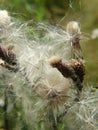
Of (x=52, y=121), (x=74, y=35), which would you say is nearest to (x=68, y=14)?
(x=74, y=35)

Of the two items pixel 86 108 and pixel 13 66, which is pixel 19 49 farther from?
pixel 86 108

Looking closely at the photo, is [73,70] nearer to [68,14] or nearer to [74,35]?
[74,35]

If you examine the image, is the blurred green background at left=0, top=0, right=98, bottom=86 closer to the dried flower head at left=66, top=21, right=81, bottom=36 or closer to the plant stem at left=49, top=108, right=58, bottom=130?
the dried flower head at left=66, top=21, right=81, bottom=36

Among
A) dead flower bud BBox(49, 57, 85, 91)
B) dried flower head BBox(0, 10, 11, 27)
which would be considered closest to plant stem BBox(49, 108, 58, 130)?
dead flower bud BBox(49, 57, 85, 91)

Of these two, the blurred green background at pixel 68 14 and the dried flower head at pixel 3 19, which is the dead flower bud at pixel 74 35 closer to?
the blurred green background at pixel 68 14

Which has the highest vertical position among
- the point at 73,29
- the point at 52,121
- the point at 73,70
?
the point at 73,29

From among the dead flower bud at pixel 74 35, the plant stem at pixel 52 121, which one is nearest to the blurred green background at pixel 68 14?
the dead flower bud at pixel 74 35

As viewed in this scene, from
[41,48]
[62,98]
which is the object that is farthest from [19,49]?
[62,98]

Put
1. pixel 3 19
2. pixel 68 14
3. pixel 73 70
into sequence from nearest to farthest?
pixel 73 70
pixel 3 19
pixel 68 14
